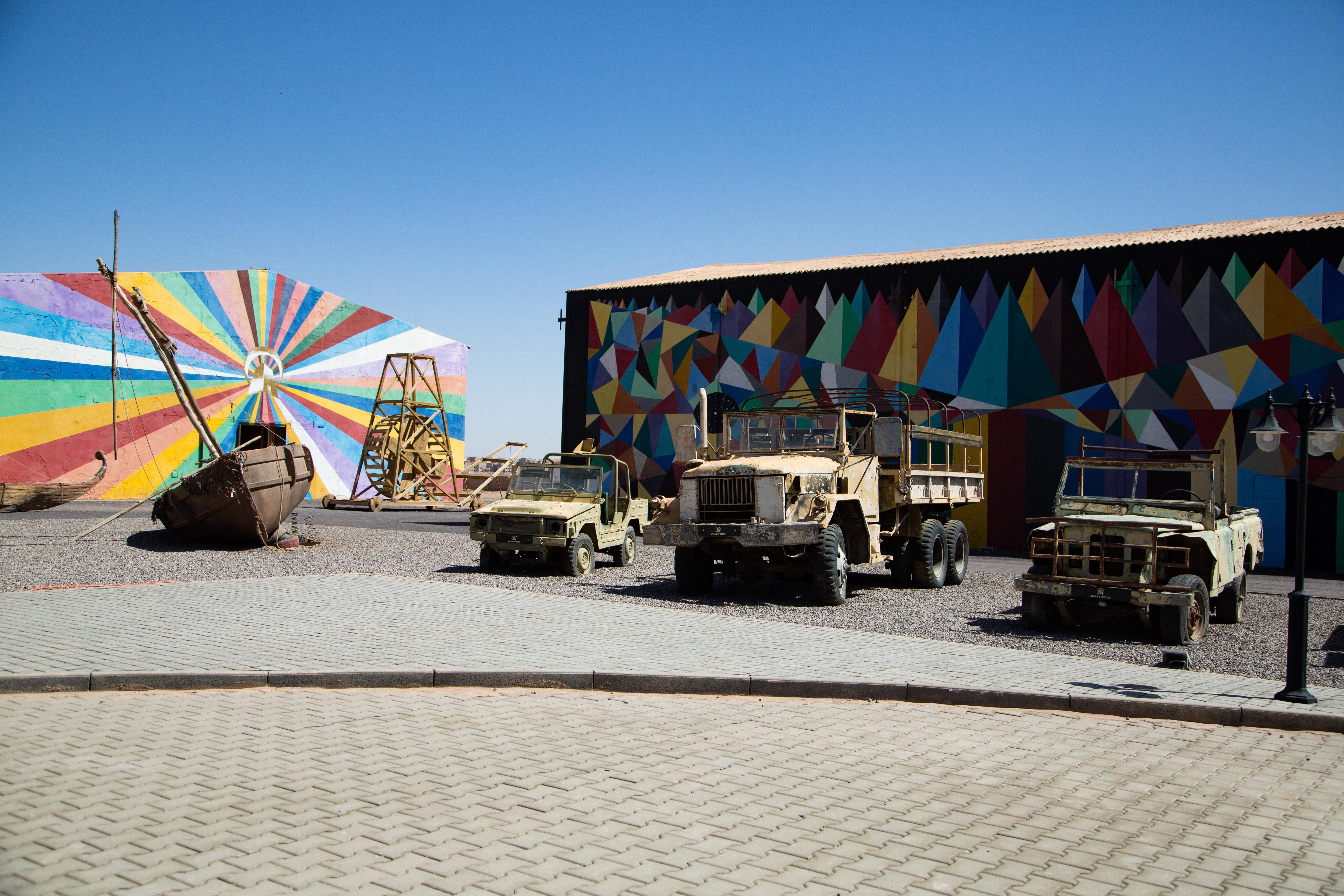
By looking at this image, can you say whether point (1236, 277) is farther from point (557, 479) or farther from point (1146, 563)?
point (557, 479)

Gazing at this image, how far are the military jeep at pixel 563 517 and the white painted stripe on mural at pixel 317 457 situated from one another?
69.3ft

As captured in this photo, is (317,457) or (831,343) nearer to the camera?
(831,343)

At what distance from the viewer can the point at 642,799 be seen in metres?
4.59

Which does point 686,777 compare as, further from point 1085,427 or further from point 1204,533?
point 1085,427

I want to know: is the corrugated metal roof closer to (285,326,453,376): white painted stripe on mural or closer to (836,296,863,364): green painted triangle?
(836,296,863,364): green painted triangle

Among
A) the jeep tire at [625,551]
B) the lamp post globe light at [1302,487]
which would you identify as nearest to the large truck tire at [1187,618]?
the lamp post globe light at [1302,487]

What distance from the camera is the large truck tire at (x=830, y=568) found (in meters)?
11.7

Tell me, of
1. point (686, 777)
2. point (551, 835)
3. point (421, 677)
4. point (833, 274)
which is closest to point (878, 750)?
point (686, 777)

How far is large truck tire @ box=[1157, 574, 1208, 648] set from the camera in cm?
916

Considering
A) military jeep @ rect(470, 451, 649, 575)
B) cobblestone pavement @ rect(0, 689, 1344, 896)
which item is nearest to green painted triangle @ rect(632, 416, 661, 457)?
military jeep @ rect(470, 451, 649, 575)

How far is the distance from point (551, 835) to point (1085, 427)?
19.5m

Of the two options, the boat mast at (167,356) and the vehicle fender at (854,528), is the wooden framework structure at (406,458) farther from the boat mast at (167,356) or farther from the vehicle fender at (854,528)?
the vehicle fender at (854,528)

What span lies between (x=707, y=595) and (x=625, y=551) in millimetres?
3497

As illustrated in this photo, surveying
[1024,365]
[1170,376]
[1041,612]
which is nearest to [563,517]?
[1041,612]
